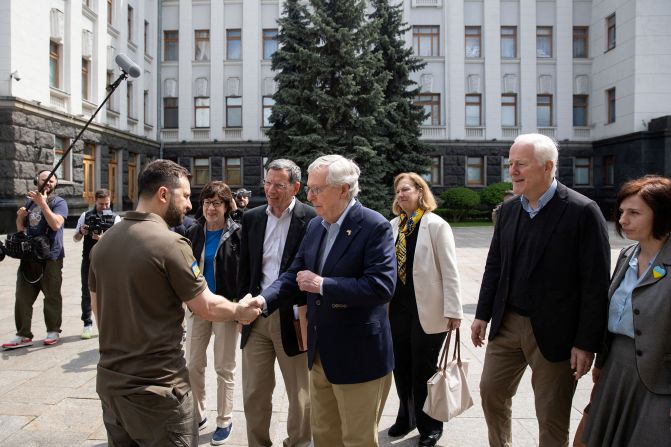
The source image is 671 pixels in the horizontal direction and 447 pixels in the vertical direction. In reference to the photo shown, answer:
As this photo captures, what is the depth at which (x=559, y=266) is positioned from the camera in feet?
10.3

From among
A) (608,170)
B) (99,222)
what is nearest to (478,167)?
(608,170)

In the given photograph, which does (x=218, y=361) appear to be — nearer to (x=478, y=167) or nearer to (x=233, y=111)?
(x=478, y=167)

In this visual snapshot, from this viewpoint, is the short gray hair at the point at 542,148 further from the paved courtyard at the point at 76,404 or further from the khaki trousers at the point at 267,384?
the paved courtyard at the point at 76,404

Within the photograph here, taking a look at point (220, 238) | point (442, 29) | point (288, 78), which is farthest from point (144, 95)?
point (220, 238)

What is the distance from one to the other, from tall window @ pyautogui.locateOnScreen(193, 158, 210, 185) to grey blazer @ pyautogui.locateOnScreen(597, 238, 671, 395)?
3255 cm

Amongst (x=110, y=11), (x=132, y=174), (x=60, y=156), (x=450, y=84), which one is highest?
(x=110, y=11)

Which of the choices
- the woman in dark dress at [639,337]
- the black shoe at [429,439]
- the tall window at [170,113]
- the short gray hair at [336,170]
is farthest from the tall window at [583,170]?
the short gray hair at [336,170]

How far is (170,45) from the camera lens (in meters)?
33.6

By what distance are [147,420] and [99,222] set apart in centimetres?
511

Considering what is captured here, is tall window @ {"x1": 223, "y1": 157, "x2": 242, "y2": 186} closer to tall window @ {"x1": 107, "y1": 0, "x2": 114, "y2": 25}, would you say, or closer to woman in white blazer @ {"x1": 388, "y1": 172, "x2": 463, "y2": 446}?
tall window @ {"x1": 107, "y1": 0, "x2": 114, "y2": 25}

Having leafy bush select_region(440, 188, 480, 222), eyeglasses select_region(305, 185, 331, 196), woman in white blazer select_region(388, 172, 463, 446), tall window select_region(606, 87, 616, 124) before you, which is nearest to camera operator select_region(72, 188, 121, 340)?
woman in white blazer select_region(388, 172, 463, 446)

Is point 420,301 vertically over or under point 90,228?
under

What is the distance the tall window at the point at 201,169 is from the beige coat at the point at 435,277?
30758 millimetres

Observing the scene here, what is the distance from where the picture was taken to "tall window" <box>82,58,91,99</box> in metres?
24.3
